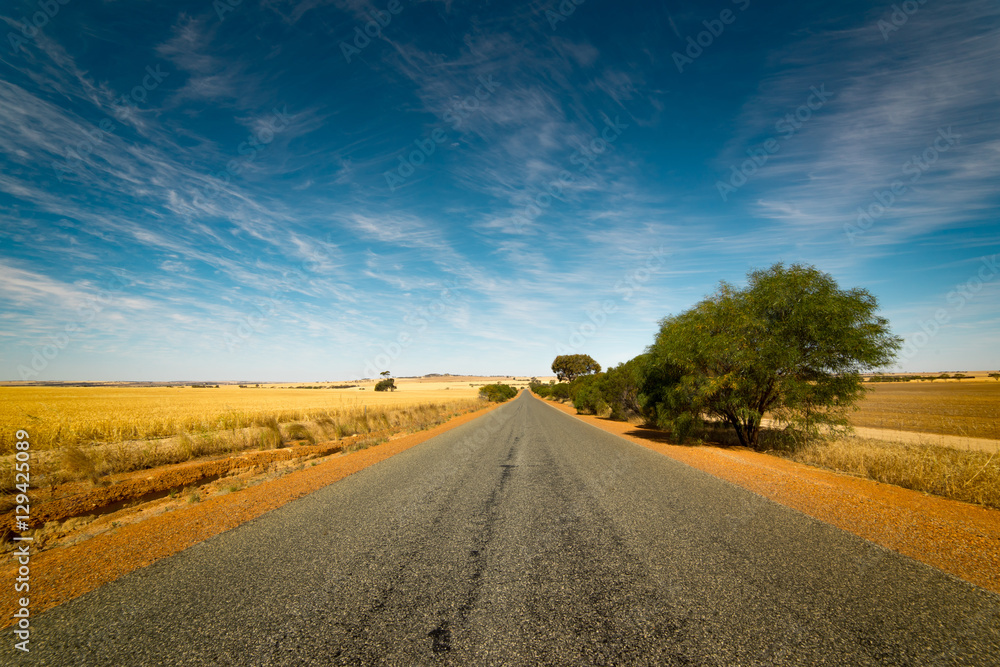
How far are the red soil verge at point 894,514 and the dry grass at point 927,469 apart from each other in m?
0.33

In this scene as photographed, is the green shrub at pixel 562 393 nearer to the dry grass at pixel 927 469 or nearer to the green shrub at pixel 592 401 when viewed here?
the green shrub at pixel 592 401

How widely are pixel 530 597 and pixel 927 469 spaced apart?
9.34 metres

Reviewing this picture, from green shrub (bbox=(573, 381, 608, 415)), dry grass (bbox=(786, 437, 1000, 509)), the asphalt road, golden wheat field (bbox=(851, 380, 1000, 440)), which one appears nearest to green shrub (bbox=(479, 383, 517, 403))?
green shrub (bbox=(573, 381, 608, 415))

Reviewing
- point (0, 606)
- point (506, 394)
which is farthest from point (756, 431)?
point (506, 394)

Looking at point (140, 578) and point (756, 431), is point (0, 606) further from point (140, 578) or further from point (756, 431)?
point (756, 431)

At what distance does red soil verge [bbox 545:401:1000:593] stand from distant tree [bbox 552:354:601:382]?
6930 centimetres

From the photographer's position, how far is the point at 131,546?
16.0 ft

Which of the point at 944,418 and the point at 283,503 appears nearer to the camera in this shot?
the point at 283,503

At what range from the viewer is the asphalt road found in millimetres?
2645

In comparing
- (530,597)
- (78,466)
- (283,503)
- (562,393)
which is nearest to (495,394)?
(562,393)

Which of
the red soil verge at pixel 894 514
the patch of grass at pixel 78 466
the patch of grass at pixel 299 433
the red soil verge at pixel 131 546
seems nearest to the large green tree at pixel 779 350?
the red soil verge at pixel 894 514

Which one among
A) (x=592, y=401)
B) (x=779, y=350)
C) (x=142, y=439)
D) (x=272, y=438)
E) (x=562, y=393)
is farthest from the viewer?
(x=562, y=393)

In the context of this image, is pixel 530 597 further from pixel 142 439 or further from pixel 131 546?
pixel 142 439

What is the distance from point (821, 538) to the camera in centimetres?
470
